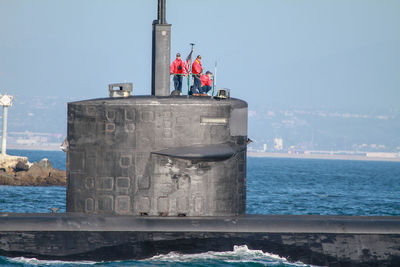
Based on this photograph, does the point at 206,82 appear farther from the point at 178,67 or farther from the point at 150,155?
the point at 150,155

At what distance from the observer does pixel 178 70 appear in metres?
17.1

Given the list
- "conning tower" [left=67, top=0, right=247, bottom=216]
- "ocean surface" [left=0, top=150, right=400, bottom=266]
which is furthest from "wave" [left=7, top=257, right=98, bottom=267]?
"conning tower" [left=67, top=0, right=247, bottom=216]

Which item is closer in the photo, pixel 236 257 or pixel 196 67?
pixel 236 257

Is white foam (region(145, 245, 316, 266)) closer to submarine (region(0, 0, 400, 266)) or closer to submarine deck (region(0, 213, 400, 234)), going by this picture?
submarine (region(0, 0, 400, 266))

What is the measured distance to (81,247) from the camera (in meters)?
14.5

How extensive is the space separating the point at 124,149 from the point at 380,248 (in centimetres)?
542

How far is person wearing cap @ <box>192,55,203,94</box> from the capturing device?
16.7 metres

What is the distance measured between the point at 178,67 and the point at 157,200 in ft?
12.2

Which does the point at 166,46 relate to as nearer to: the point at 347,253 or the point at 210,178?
the point at 210,178

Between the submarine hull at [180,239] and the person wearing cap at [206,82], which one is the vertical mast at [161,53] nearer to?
the person wearing cap at [206,82]

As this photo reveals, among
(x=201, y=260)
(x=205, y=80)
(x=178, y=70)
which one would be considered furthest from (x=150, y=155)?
(x=178, y=70)

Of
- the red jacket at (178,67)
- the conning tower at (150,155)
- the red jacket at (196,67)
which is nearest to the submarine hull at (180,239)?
the conning tower at (150,155)

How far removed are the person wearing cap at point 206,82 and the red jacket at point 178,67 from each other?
0.64m

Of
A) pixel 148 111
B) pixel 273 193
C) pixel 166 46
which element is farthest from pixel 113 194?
pixel 273 193
